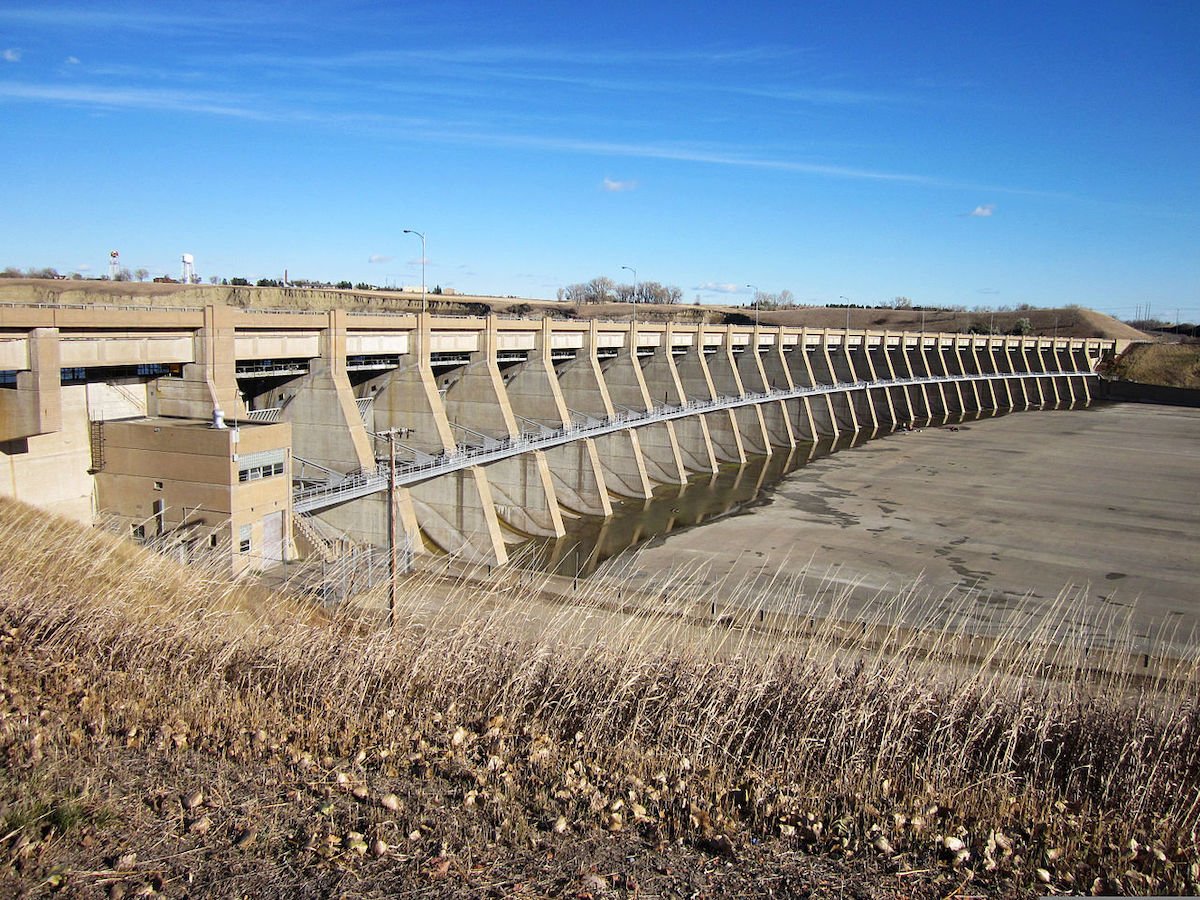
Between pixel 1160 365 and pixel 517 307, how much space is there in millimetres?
72242

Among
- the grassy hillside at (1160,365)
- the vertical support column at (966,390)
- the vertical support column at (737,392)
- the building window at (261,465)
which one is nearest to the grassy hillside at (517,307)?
the vertical support column at (737,392)

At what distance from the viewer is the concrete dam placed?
1911 centimetres

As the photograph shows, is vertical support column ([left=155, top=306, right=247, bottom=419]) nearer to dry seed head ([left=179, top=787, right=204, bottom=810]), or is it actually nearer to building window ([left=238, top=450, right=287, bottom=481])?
building window ([left=238, top=450, right=287, bottom=481])

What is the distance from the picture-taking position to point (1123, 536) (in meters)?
30.0

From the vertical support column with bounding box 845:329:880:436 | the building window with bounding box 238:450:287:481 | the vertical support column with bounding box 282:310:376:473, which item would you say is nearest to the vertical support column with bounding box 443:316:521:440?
the vertical support column with bounding box 282:310:376:473

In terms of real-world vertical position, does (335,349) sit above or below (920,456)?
above

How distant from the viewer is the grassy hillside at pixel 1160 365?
8638cm

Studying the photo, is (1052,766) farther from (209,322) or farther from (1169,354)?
(1169,354)

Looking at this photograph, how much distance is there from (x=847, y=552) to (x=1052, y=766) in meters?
20.6

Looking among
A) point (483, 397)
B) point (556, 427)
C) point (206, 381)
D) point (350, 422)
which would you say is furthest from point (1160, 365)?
point (206, 381)

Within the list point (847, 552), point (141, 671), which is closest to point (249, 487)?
point (141, 671)

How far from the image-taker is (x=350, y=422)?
2466 centimetres

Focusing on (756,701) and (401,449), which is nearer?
(756,701)

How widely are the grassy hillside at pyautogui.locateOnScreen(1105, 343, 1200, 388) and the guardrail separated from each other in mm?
54890
